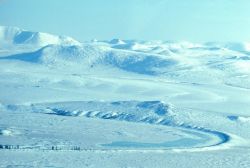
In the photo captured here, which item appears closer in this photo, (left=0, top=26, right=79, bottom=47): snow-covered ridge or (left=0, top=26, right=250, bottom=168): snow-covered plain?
(left=0, top=26, right=250, bottom=168): snow-covered plain

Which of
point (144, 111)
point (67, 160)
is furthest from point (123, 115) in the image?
point (67, 160)

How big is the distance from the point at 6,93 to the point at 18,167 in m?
19.9

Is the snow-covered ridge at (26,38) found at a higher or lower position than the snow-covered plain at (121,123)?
higher

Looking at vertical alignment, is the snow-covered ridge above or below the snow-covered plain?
above

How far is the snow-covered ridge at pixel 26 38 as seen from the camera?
412 ft

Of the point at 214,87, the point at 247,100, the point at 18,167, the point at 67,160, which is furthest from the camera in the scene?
the point at 214,87

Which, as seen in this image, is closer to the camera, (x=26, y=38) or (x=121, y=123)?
(x=121, y=123)

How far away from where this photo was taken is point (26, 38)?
12962cm

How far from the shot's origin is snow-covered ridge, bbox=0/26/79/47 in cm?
12571

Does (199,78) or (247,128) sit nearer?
(247,128)

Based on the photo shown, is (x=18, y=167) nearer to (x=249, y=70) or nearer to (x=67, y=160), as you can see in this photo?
(x=67, y=160)

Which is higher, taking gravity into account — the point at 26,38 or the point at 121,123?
the point at 26,38

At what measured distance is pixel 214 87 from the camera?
48.3 meters

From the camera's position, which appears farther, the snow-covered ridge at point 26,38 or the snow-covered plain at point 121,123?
the snow-covered ridge at point 26,38
